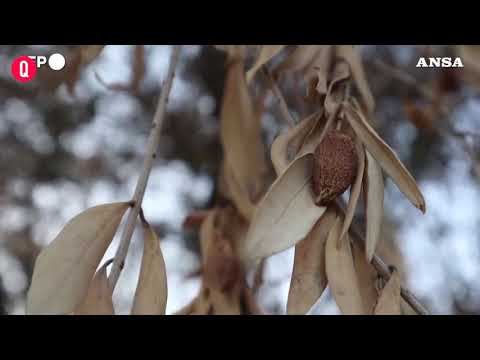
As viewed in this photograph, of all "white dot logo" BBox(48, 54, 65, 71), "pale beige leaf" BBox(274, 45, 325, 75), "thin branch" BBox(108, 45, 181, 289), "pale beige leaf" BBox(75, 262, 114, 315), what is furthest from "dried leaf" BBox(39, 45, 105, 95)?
"pale beige leaf" BBox(75, 262, 114, 315)

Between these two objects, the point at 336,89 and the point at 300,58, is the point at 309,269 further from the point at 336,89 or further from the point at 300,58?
the point at 300,58

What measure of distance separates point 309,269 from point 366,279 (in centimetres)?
5

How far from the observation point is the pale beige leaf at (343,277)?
1.61ft

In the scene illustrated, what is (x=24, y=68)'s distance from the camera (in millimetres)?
826

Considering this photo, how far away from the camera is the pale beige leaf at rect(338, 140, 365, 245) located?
50 centimetres

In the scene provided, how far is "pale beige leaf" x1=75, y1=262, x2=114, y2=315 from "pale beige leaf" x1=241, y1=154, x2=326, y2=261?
114 millimetres

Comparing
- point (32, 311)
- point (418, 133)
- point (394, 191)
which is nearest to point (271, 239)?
point (32, 311)

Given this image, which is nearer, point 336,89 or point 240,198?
point 336,89

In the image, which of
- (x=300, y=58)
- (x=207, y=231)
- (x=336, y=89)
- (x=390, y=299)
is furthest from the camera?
(x=207, y=231)

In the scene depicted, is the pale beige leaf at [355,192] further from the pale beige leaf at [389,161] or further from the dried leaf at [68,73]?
the dried leaf at [68,73]

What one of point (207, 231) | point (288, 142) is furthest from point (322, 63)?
point (207, 231)

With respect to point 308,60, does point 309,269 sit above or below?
below

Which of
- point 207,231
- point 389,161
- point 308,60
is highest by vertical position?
point 308,60

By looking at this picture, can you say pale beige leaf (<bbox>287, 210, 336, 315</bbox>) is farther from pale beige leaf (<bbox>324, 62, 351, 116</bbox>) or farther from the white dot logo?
the white dot logo
